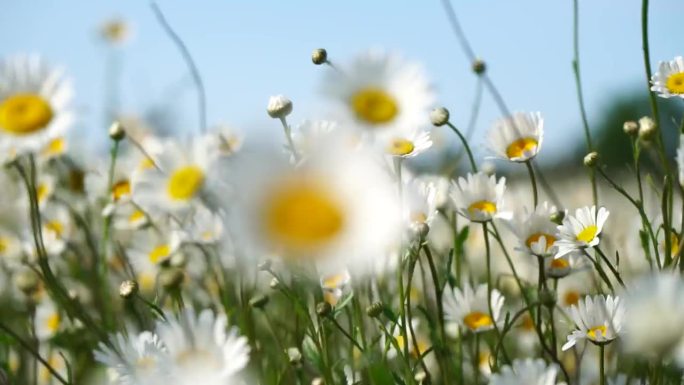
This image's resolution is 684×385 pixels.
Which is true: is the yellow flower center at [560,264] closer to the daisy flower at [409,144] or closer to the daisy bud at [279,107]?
the daisy flower at [409,144]

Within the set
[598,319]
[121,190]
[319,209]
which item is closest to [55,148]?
[121,190]

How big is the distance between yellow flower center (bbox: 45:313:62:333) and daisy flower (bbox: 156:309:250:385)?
0.89m

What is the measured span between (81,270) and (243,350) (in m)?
1.08

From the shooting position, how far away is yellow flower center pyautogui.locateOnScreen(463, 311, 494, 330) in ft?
3.30

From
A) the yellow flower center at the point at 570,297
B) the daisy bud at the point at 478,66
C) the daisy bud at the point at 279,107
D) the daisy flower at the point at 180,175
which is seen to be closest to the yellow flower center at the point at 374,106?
the daisy bud at the point at 279,107

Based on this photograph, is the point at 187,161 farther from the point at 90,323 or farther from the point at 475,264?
the point at 475,264

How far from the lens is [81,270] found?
1.62m

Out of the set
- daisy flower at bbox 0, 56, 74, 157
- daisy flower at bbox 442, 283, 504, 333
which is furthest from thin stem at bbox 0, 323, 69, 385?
daisy flower at bbox 442, 283, 504, 333

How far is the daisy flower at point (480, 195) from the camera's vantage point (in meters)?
0.94

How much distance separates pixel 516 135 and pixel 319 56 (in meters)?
0.24

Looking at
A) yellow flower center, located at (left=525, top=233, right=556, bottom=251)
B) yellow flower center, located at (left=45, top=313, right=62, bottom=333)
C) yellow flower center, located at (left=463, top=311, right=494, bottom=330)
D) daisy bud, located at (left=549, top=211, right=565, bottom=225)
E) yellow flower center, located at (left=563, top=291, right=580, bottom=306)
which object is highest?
daisy bud, located at (left=549, top=211, right=565, bottom=225)

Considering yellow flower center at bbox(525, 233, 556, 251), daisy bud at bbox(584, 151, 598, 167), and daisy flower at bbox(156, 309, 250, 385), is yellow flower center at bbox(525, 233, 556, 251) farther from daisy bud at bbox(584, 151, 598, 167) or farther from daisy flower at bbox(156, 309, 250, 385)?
daisy flower at bbox(156, 309, 250, 385)

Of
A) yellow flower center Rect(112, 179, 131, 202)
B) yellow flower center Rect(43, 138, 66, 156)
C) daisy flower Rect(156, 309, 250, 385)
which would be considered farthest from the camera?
yellow flower center Rect(43, 138, 66, 156)

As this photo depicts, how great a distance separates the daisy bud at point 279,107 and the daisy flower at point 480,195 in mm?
183
